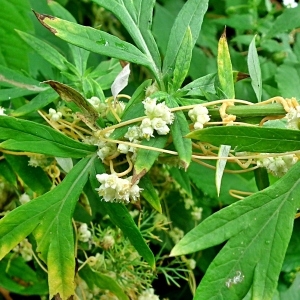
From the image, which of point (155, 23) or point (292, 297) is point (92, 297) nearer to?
point (292, 297)

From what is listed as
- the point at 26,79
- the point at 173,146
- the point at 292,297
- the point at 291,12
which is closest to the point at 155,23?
the point at 291,12

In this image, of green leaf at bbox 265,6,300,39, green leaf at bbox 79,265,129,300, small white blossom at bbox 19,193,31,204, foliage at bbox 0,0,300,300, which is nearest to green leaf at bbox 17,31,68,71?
foliage at bbox 0,0,300,300

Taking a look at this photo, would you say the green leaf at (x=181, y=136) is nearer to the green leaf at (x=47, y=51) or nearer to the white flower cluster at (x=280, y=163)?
the white flower cluster at (x=280, y=163)

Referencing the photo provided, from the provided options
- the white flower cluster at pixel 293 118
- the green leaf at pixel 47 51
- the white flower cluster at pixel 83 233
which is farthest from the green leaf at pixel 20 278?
the white flower cluster at pixel 293 118

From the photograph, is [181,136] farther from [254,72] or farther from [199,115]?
[254,72]

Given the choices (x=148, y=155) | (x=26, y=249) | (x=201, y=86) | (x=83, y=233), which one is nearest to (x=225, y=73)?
(x=201, y=86)

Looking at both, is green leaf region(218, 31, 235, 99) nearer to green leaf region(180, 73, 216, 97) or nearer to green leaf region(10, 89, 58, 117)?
green leaf region(180, 73, 216, 97)

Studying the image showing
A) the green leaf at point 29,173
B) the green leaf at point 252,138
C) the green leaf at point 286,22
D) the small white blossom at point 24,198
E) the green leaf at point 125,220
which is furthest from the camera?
the green leaf at point 286,22
